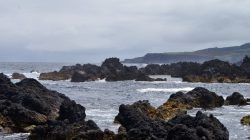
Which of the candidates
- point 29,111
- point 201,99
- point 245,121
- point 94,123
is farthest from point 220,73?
point 94,123

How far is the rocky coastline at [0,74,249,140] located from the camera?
1185 inches

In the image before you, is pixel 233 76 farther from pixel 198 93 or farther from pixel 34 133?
pixel 34 133

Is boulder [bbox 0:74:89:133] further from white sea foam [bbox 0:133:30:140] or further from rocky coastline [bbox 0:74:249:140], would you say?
white sea foam [bbox 0:133:30:140]

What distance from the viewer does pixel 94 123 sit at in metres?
34.5

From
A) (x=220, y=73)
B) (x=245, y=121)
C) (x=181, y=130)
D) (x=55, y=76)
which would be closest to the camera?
(x=181, y=130)

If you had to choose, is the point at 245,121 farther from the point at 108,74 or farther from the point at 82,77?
the point at 108,74

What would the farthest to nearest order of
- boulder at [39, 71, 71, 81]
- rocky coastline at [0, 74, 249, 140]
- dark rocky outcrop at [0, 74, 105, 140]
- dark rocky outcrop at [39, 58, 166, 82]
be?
boulder at [39, 71, 71, 81] < dark rocky outcrop at [39, 58, 166, 82] < dark rocky outcrop at [0, 74, 105, 140] < rocky coastline at [0, 74, 249, 140]

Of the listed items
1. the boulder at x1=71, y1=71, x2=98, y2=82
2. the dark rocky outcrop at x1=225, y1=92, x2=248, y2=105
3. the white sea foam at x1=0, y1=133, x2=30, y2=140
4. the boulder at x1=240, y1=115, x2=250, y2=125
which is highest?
the boulder at x1=71, y1=71, x2=98, y2=82

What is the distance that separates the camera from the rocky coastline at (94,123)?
3009cm

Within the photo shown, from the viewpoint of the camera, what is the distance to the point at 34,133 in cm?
3338

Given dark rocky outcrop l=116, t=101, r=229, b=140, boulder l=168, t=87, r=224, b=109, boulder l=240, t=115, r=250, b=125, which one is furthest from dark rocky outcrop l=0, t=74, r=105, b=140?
boulder l=168, t=87, r=224, b=109

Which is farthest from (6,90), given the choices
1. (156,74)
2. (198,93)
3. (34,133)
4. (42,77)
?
(156,74)

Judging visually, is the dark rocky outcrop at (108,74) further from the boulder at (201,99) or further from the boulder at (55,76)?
the boulder at (201,99)

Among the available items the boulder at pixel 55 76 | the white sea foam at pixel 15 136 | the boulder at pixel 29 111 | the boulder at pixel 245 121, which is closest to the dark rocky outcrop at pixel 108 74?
the boulder at pixel 55 76
